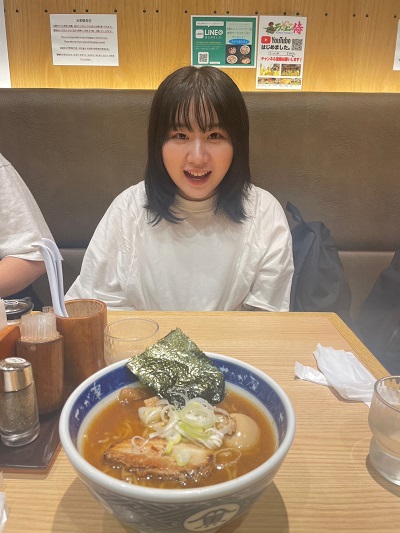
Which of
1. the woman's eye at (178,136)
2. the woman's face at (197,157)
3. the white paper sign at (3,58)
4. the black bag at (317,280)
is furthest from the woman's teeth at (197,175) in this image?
the white paper sign at (3,58)

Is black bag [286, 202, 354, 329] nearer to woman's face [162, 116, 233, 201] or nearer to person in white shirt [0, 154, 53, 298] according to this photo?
woman's face [162, 116, 233, 201]

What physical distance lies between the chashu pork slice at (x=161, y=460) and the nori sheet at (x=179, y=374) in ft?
0.33

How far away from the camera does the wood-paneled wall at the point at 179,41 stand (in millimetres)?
2117

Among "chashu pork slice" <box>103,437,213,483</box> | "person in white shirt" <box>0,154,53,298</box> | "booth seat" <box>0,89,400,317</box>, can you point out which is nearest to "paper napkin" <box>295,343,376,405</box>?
"chashu pork slice" <box>103,437,213,483</box>

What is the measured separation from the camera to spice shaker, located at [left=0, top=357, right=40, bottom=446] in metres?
0.62

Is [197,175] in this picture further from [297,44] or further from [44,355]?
[297,44]

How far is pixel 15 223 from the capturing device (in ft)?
5.17

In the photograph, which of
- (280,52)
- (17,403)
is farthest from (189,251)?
(280,52)

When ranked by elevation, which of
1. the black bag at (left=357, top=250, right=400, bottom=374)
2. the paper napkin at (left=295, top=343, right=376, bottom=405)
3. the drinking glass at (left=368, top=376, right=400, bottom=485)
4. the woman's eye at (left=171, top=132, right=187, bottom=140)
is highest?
the woman's eye at (left=171, top=132, right=187, bottom=140)

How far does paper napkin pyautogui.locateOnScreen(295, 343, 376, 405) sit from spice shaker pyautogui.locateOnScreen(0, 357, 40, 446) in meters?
0.50

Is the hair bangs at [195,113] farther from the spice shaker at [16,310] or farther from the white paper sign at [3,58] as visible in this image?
the white paper sign at [3,58]

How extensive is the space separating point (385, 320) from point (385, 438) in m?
1.31

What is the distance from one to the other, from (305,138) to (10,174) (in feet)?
4.47

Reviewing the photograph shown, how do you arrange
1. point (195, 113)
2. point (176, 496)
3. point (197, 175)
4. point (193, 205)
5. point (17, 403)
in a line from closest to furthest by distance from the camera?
point (176, 496), point (17, 403), point (195, 113), point (197, 175), point (193, 205)
